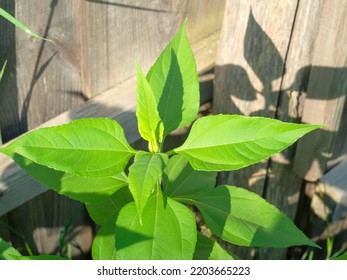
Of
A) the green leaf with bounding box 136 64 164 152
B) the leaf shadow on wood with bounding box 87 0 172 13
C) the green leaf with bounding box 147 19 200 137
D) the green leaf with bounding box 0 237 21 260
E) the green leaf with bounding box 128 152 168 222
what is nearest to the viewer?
the green leaf with bounding box 128 152 168 222

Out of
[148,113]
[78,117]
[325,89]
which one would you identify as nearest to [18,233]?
[78,117]

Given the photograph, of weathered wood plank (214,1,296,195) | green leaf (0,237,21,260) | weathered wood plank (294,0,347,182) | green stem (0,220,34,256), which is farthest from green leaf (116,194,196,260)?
weathered wood plank (294,0,347,182)

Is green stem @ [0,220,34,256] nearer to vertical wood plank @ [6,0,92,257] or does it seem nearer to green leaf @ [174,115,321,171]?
vertical wood plank @ [6,0,92,257]

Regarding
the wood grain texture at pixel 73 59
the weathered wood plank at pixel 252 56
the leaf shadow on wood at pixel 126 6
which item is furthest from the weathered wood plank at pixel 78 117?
the weathered wood plank at pixel 252 56

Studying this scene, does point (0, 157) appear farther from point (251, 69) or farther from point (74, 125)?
point (251, 69)

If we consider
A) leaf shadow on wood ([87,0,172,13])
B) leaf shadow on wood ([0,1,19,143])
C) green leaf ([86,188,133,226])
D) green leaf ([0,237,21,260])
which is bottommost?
green leaf ([0,237,21,260])

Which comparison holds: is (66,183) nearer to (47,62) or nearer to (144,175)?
(144,175)
